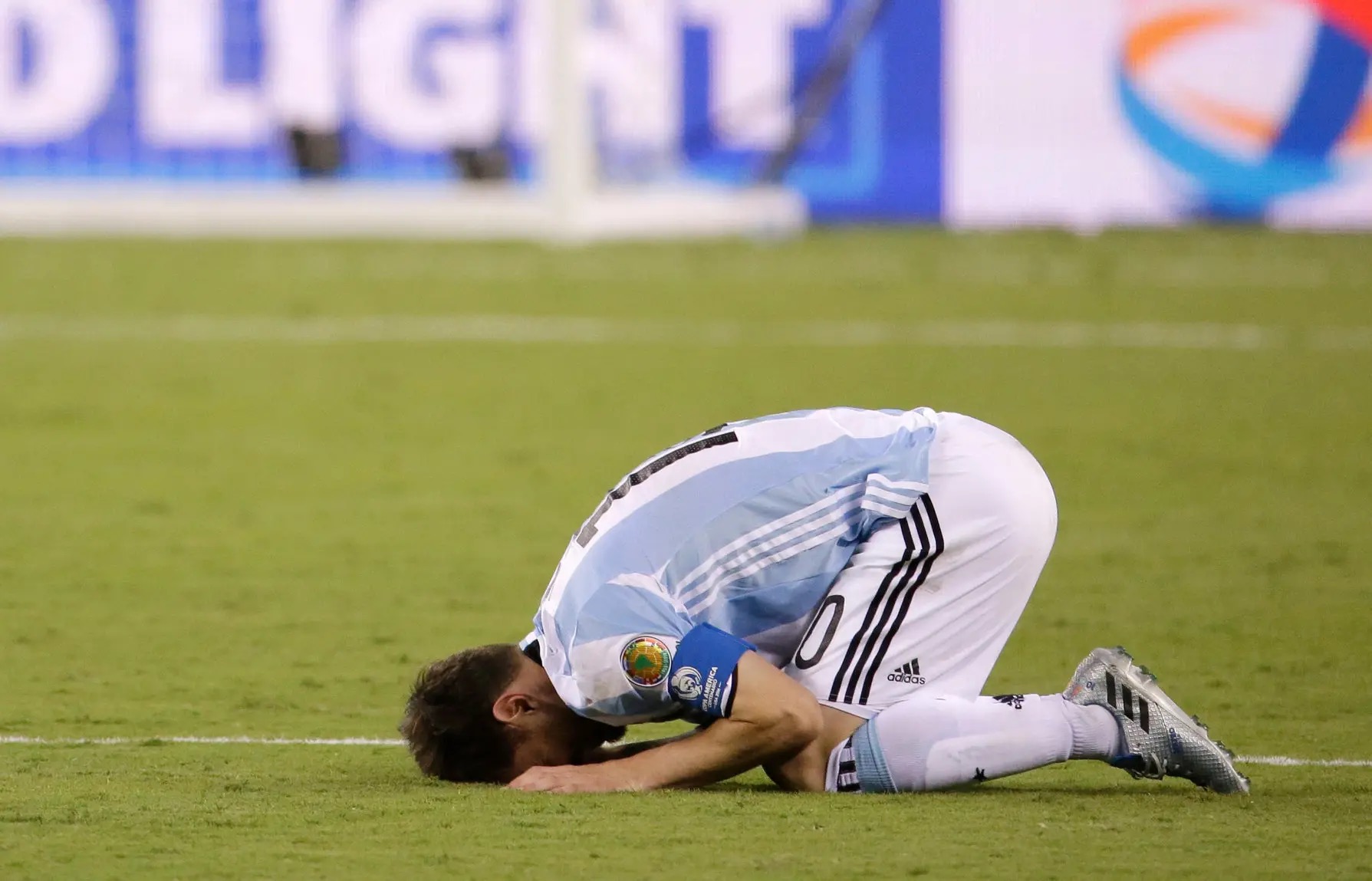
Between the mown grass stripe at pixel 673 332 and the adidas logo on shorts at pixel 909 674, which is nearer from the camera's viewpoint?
the adidas logo on shorts at pixel 909 674

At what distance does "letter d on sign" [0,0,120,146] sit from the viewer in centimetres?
1856

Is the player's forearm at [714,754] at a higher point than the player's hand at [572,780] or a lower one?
higher

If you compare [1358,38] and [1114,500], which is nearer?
[1114,500]

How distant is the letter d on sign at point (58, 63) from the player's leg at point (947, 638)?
15.2m

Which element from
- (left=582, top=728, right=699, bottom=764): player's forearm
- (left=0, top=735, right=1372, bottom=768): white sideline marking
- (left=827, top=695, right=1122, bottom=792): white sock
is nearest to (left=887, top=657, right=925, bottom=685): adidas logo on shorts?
(left=827, top=695, right=1122, bottom=792): white sock

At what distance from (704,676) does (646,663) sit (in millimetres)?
107

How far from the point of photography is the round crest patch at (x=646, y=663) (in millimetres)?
4152

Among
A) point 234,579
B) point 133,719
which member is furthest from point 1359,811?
point 234,579

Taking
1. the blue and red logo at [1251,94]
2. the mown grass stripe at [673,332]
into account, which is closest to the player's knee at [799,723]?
the mown grass stripe at [673,332]

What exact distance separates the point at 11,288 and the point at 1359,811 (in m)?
13.0

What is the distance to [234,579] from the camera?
274 inches

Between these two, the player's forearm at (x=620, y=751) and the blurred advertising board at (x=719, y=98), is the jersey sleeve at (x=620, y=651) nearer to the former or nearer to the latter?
the player's forearm at (x=620, y=751)

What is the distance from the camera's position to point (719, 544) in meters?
4.42

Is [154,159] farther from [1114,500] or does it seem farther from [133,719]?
[133,719]
